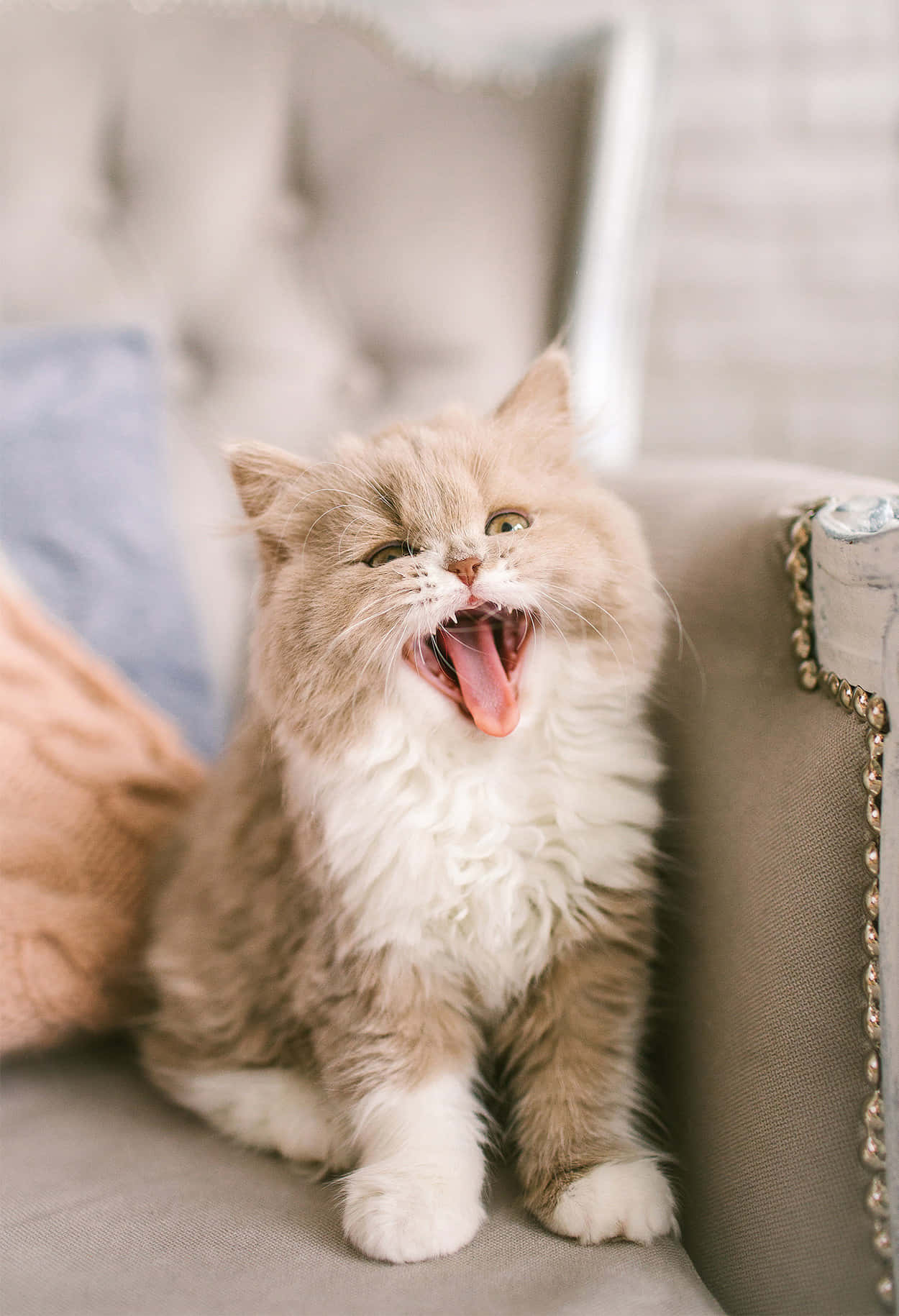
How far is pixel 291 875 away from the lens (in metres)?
1.01

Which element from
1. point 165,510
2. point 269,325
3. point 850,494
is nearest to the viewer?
point 850,494

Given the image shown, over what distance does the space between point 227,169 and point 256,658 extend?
107 cm

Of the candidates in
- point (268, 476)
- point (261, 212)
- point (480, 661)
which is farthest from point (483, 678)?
point (261, 212)

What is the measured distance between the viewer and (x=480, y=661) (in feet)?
3.05

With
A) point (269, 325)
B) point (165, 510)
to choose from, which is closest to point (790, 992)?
point (165, 510)

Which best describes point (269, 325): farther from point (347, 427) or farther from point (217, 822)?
point (217, 822)

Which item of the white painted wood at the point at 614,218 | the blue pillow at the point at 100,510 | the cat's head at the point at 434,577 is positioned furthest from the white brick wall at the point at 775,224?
the cat's head at the point at 434,577

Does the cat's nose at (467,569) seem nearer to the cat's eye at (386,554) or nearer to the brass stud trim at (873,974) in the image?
the cat's eye at (386,554)

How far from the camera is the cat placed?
89 cm

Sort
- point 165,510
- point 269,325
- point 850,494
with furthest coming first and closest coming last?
point 269,325
point 165,510
point 850,494

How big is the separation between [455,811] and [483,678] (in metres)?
0.14

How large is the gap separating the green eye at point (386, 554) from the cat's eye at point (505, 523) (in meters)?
0.09

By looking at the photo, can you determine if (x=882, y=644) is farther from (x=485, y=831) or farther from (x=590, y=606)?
(x=485, y=831)

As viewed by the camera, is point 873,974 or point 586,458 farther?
point 586,458
